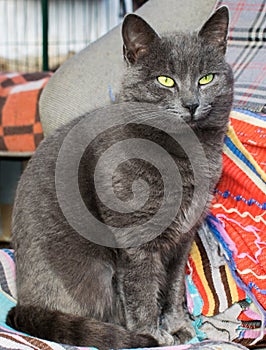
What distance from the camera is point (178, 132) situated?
1272 millimetres

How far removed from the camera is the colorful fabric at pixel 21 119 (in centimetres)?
207

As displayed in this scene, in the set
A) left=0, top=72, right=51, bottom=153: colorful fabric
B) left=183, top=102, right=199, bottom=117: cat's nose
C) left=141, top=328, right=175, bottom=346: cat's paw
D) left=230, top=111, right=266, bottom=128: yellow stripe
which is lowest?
left=141, top=328, right=175, bottom=346: cat's paw

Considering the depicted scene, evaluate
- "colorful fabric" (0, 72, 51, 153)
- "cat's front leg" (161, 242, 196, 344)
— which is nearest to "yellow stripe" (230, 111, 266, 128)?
"cat's front leg" (161, 242, 196, 344)

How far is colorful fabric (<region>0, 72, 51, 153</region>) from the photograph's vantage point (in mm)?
2070

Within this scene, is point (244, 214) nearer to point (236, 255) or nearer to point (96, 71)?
point (236, 255)

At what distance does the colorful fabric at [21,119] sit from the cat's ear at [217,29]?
0.92 meters

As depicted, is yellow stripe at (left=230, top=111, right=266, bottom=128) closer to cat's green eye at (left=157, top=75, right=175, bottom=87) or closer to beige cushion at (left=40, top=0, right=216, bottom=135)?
cat's green eye at (left=157, top=75, right=175, bottom=87)

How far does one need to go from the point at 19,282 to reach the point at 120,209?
1.12 feet

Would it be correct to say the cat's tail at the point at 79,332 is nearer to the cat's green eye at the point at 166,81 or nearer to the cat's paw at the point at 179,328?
the cat's paw at the point at 179,328

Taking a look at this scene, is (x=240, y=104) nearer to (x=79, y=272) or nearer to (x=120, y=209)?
(x=120, y=209)

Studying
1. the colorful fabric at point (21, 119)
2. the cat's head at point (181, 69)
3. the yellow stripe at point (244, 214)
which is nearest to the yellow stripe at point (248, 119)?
the cat's head at point (181, 69)

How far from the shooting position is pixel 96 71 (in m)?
1.81

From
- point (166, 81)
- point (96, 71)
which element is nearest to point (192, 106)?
point (166, 81)

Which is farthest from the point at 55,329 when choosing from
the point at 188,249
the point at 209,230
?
the point at 209,230
